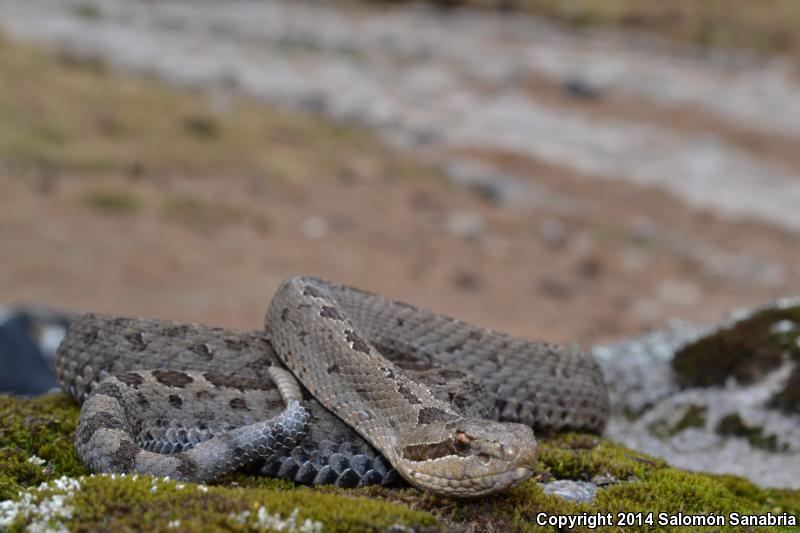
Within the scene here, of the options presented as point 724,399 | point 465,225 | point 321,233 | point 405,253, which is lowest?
point 724,399

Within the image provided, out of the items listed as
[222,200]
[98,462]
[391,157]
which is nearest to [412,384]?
[98,462]

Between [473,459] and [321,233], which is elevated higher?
[321,233]

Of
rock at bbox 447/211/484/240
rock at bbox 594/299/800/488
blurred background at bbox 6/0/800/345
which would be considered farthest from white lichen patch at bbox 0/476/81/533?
rock at bbox 447/211/484/240

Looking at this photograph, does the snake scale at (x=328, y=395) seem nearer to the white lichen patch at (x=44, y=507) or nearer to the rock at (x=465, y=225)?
the white lichen patch at (x=44, y=507)

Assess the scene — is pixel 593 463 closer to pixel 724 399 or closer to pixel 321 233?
pixel 724 399

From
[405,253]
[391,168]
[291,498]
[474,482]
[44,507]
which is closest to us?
[44,507]

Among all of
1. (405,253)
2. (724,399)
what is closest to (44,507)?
(724,399)

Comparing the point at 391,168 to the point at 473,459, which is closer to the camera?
the point at 473,459

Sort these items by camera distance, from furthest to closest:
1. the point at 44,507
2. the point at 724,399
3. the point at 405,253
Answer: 1. the point at 405,253
2. the point at 724,399
3. the point at 44,507
